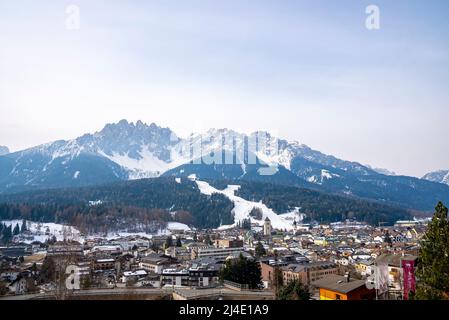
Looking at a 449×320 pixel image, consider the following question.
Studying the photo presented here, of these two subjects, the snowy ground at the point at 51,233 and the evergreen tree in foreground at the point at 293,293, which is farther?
the snowy ground at the point at 51,233

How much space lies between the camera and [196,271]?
1627cm

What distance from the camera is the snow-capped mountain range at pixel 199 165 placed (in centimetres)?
9394

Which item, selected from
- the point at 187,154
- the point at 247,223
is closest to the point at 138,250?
the point at 247,223

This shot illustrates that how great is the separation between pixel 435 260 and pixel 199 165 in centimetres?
10140

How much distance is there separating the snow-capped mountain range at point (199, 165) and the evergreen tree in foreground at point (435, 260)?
72.9 metres

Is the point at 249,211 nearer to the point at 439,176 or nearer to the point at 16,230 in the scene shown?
the point at 16,230

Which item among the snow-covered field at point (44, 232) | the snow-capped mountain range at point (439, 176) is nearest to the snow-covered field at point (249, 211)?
the snow-covered field at point (44, 232)

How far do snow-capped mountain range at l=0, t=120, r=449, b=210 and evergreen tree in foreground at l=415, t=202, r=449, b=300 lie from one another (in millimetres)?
72885

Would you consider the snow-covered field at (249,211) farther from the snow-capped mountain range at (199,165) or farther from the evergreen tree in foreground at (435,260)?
the evergreen tree in foreground at (435,260)

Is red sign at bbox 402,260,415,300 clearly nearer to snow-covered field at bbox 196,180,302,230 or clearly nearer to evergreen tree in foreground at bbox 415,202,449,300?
evergreen tree in foreground at bbox 415,202,449,300

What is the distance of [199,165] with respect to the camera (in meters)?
105

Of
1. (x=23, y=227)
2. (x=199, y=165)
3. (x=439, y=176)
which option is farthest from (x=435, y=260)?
(x=439, y=176)

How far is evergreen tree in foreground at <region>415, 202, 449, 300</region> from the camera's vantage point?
4.00 m
